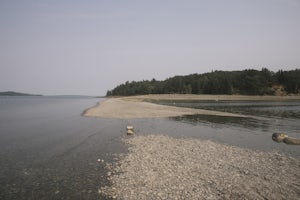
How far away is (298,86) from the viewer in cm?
10738

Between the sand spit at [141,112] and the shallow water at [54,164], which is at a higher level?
the sand spit at [141,112]

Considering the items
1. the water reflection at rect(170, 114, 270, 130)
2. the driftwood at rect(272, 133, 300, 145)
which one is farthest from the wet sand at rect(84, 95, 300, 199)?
the water reflection at rect(170, 114, 270, 130)

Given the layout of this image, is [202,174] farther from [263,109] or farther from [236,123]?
[263,109]

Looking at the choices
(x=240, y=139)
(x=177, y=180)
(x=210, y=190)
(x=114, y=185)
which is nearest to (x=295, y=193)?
(x=210, y=190)

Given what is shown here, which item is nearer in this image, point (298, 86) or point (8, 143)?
point (8, 143)

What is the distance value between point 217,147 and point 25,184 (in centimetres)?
1334

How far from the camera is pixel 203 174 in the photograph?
1062 cm

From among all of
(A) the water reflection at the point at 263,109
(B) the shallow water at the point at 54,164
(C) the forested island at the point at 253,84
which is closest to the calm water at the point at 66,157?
(B) the shallow water at the point at 54,164

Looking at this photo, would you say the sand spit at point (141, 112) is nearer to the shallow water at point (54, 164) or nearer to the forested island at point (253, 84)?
the shallow water at point (54, 164)

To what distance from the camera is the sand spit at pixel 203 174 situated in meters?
8.74

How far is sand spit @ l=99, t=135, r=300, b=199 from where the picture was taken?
8742 millimetres

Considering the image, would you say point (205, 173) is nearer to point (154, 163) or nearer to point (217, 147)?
point (154, 163)

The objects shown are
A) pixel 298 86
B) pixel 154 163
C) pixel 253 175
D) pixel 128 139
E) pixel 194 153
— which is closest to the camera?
pixel 253 175

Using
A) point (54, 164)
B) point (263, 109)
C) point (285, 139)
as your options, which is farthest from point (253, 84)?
point (54, 164)
